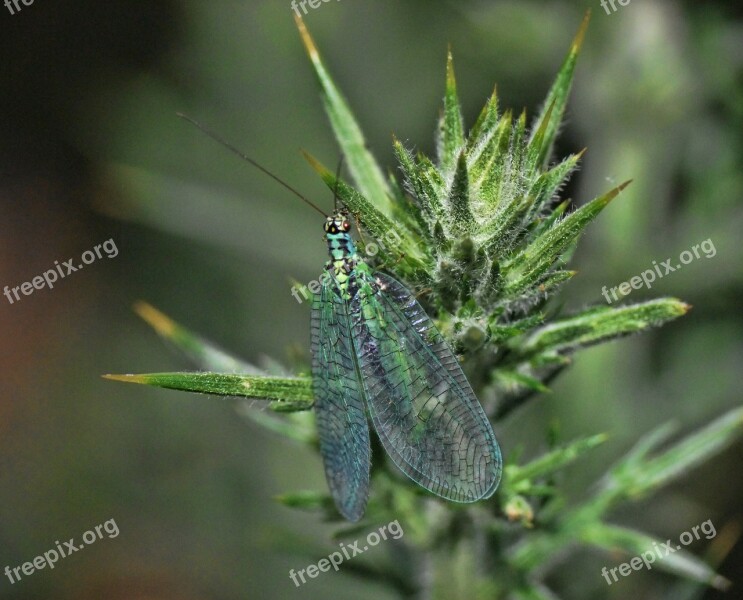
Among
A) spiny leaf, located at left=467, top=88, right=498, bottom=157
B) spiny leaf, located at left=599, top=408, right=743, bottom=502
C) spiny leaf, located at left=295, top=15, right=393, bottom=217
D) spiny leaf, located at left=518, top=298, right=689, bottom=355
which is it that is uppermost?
spiny leaf, located at left=295, top=15, right=393, bottom=217

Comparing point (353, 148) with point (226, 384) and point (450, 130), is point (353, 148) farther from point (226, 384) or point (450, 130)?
point (226, 384)

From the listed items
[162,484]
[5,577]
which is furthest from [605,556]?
[5,577]

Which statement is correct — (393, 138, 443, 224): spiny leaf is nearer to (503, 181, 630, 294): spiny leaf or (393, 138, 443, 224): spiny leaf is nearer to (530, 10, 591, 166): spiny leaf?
(503, 181, 630, 294): spiny leaf

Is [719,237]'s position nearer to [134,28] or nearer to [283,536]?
[283,536]

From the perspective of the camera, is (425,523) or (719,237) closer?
(425,523)

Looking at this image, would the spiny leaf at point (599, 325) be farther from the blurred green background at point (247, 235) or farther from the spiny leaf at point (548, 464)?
the blurred green background at point (247, 235)

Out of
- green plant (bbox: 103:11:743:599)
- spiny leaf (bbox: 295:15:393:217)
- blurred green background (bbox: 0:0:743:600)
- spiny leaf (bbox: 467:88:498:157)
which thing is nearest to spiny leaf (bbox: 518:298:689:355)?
green plant (bbox: 103:11:743:599)

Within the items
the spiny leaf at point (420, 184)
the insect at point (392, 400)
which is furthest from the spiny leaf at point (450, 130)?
the insect at point (392, 400)
